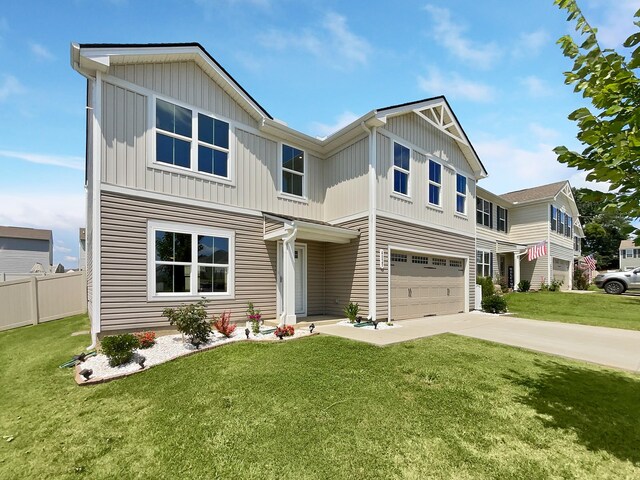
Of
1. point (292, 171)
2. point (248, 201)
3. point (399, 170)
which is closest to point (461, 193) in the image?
point (399, 170)

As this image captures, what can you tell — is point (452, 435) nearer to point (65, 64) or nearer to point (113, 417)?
point (113, 417)

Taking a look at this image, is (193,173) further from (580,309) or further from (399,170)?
(580,309)

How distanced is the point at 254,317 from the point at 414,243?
618cm

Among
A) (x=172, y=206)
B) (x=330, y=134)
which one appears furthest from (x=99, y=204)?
(x=330, y=134)

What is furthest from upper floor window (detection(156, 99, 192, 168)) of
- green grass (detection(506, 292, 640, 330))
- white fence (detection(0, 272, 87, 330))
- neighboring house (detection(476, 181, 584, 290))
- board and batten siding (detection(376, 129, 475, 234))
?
neighboring house (detection(476, 181, 584, 290))

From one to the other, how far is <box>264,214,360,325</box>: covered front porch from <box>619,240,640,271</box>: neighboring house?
167 ft

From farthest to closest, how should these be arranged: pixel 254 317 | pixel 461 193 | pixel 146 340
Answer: pixel 461 193, pixel 254 317, pixel 146 340

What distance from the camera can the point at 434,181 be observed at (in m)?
12.7

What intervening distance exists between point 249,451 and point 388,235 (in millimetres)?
8153

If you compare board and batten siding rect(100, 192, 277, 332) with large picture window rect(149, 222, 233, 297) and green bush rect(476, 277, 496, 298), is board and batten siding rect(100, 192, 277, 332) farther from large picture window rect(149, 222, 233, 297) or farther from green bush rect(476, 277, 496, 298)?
green bush rect(476, 277, 496, 298)

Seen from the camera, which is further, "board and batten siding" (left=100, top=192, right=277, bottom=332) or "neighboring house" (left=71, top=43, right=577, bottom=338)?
"neighboring house" (left=71, top=43, right=577, bottom=338)

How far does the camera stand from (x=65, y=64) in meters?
7.58

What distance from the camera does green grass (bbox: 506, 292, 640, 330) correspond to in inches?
458

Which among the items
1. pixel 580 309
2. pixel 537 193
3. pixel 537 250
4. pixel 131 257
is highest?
pixel 537 193
